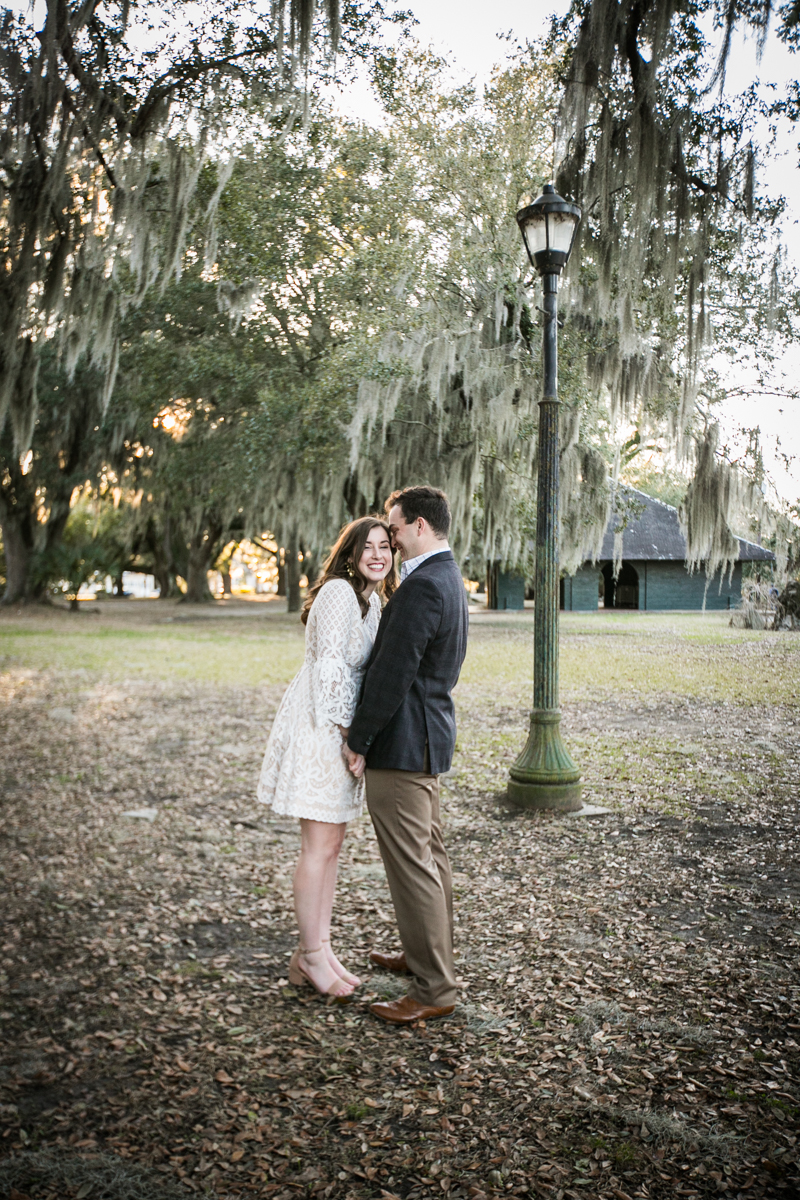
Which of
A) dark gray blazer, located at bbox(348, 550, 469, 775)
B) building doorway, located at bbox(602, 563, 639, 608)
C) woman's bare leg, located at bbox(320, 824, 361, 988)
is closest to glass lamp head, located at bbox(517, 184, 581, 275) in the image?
dark gray blazer, located at bbox(348, 550, 469, 775)

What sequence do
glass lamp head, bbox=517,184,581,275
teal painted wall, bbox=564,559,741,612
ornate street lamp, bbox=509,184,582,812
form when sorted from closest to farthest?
glass lamp head, bbox=517,184,581,275, ornate street lamp, bbox=509,184,582,812, teal painted wall, bbox=564,559,741,612

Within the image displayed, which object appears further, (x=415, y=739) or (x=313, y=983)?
(x=313, y=983)

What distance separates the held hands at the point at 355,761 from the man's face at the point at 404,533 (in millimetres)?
738

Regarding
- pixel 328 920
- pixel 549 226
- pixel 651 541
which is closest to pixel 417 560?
pixel 328 920

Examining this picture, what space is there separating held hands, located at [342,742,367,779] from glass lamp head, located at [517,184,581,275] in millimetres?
3686

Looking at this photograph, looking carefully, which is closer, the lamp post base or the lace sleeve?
the lace sleeve

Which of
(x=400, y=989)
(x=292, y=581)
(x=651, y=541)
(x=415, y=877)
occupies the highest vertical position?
(x=651, y=541)

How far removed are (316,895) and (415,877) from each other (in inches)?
17.3

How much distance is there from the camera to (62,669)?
12703 mm

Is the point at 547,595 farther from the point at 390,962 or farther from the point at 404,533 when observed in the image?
the point at 390,962

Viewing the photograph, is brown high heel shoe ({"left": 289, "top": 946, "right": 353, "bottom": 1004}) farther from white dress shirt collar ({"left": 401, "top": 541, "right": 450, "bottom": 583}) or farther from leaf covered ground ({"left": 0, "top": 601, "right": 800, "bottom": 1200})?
white dress shirt collar ({"left": 401, "top": 541, "right": 450, "bottom": 583})

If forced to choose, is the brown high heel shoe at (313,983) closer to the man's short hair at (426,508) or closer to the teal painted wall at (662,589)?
the man's short hair at (426,508)

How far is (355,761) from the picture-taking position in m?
2.97

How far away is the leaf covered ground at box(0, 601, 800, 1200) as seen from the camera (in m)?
2.17
